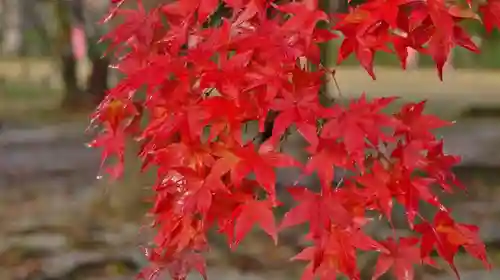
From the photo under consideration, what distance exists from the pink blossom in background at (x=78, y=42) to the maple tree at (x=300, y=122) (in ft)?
14.1

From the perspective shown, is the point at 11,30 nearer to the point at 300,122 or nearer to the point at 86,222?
the point at 86,222

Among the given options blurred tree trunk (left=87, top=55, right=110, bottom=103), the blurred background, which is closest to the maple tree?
the blurred background

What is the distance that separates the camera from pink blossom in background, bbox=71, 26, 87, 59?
5.39 m

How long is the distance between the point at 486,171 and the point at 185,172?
411cm

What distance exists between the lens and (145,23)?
1290mm

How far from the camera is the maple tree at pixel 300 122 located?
3.49 feet

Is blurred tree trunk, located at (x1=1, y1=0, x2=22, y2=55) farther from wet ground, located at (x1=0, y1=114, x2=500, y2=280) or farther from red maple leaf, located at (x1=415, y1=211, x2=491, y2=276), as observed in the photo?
red maple leaf, located at (x1=415, y1=211, x2=491, y2=276)

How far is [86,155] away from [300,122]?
4007 millimetres

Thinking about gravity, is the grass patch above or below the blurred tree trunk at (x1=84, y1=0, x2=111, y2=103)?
below

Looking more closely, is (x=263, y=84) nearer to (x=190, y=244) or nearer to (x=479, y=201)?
(x=190, y=244)

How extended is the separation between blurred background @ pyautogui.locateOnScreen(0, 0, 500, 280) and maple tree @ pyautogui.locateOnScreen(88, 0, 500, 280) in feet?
5.57

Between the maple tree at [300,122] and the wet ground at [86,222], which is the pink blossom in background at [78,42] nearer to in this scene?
the wet ground at [86,222]

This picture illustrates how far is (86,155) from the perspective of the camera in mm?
4910

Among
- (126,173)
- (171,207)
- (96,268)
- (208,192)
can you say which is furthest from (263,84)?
(126,173)
